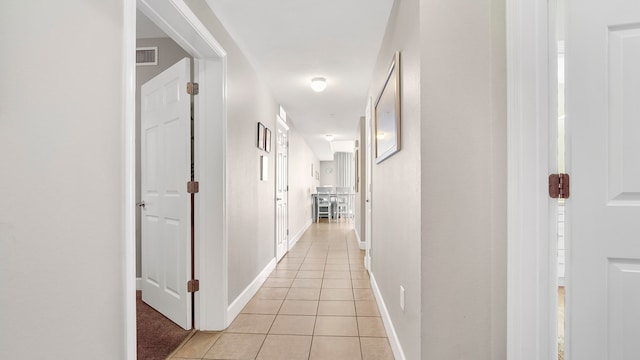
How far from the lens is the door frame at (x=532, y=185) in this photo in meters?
1.18

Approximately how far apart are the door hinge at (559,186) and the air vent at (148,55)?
3.38 meters

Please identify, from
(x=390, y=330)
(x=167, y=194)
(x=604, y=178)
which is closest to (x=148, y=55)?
(x=167, y=194)

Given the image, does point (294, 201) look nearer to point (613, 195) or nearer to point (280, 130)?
point (280, 130)

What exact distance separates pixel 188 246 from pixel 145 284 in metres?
0.82

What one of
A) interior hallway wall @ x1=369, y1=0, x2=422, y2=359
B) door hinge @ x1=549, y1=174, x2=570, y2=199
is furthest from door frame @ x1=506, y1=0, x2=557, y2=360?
interior hallway wall @ x1=369, y1=0, x2=422, y2=359

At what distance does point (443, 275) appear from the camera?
4.30ft

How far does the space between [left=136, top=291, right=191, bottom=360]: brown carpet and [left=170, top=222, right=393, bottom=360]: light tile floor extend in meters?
0.09

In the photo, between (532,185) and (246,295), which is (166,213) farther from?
(532,185)

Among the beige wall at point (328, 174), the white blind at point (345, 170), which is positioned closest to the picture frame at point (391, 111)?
the white blind at point (345, 170)

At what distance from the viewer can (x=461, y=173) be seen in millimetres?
1315

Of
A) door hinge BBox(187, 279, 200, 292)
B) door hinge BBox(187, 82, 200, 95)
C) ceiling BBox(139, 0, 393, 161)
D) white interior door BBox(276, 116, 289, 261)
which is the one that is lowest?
door hinge BBox(187, 279, 200, 292)

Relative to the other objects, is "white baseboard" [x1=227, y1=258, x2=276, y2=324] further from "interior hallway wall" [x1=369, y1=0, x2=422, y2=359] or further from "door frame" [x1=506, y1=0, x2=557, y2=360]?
"door frame" [x1=506, y1=0, x2=557, y2=360]

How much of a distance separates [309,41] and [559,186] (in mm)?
2146

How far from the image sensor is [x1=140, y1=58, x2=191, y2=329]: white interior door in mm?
2195
